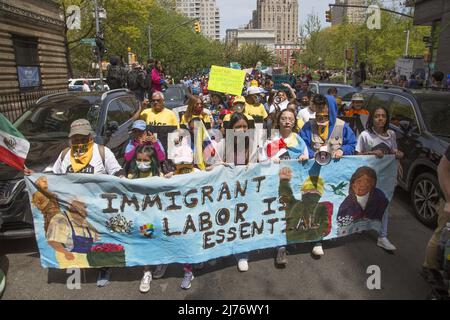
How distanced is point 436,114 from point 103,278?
16.2 feet

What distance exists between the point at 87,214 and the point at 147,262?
761 millimetres

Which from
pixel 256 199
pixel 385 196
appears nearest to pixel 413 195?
pixel 385 196

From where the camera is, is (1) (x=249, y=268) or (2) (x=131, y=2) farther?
(2) (x=131, y=2)

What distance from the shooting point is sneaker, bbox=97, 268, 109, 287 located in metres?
3.58

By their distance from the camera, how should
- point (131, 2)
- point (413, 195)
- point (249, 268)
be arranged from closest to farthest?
point (249, 268) → point (413, 195) → point (131, 2)

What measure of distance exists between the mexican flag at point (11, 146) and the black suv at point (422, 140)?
4862 mm

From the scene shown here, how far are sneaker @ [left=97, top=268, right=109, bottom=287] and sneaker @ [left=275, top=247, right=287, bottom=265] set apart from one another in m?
1.79

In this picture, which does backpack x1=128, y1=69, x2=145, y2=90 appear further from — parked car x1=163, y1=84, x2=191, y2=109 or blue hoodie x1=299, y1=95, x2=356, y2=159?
blue hoodie x1=299, y1=95, x2=356, y2=159

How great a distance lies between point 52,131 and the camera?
5461mm

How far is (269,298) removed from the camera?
3.36 meters

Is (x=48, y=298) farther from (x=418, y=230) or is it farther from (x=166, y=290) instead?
(x=418, y=230)

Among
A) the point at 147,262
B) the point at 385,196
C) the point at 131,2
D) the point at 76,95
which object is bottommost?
the point at 147,262

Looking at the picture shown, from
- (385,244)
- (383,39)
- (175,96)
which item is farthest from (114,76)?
(383,39)

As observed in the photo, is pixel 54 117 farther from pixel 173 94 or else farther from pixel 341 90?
pixel 341 90
